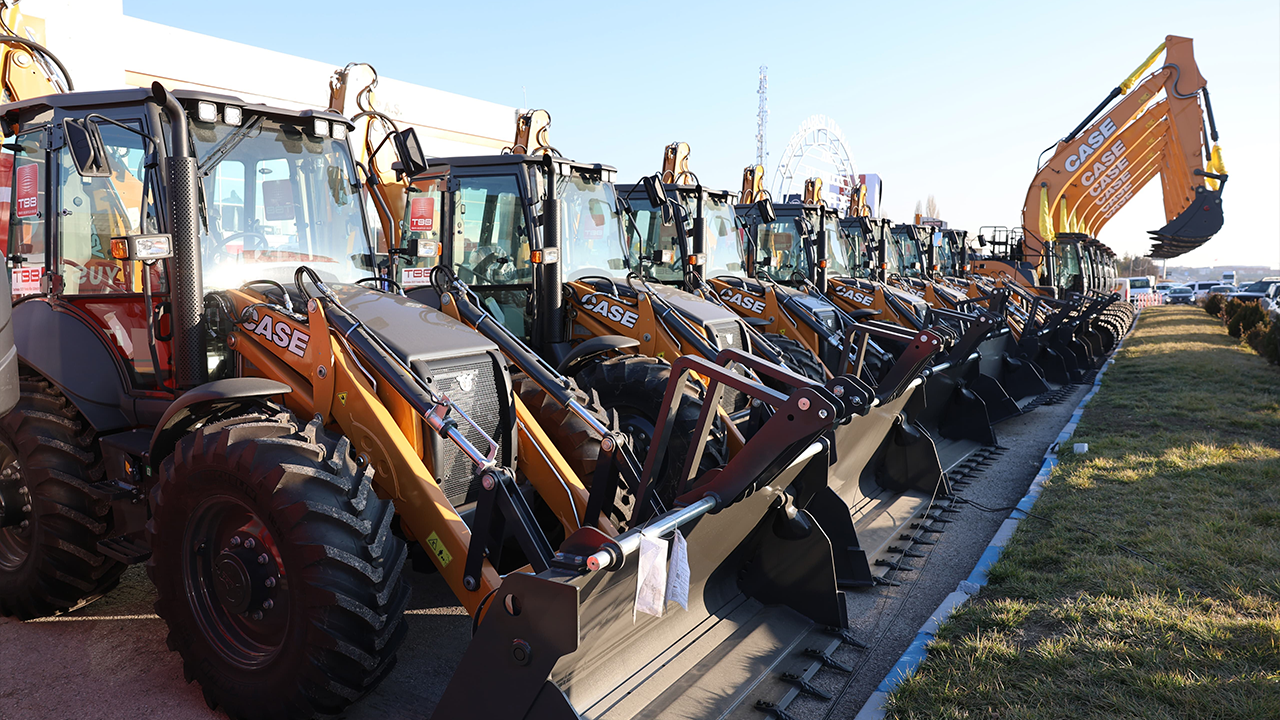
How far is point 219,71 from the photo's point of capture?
18.9 m

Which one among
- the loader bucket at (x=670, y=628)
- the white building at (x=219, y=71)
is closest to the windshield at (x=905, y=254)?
the white building at (x=219, y=71)

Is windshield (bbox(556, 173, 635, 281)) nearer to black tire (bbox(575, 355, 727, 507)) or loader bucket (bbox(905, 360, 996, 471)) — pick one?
black tire (bbox(575, 355, 727, 507))

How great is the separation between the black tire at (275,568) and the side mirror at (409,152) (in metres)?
1.79

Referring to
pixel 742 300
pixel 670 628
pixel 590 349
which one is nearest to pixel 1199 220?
pixel 742 300

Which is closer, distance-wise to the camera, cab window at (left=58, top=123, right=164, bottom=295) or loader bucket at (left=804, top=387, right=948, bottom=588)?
cab window at (left=58, top=123, right=164, bottom=295)

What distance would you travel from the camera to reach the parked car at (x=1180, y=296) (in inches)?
1694

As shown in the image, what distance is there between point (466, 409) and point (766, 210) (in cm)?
763

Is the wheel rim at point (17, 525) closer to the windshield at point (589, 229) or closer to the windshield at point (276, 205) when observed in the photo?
the windshield at point (276, 205)

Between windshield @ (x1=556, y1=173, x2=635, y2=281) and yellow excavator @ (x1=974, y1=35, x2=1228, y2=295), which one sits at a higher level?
yellow excavator @ (x1=974, y1=35, x2=1228, y2=295)

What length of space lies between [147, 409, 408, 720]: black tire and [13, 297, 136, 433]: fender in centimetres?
111

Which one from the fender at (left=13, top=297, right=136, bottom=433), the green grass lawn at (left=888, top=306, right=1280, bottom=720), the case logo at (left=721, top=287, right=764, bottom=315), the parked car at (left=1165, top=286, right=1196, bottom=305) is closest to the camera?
the green grass lawn at (left=888, top=306, right=1280, bottom=720)

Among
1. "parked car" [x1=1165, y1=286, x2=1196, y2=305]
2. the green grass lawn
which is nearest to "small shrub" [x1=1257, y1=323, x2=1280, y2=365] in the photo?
the green grass lawn

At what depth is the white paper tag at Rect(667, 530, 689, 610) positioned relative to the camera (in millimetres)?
2773

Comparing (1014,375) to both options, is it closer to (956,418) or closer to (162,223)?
(956,418)
